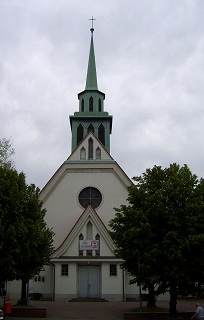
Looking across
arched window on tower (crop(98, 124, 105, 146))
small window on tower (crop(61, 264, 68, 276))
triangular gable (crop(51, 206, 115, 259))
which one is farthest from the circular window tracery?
arched window on tower (crop(98, 124, 105, 146))

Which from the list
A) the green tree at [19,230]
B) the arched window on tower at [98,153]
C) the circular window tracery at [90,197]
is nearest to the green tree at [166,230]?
the green tree at [19,230]

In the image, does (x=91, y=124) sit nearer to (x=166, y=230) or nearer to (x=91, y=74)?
(x=91, y=74)

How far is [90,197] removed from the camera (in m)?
45.3

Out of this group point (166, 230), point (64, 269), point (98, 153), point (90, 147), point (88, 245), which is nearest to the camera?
point (166, 230)

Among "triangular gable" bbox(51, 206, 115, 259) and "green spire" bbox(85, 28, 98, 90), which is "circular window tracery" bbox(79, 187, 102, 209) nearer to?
"triangular gable" bbox(51, 206, 115, 259)

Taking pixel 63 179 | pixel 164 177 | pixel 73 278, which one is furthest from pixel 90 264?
pixel 164 177

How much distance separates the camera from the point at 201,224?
25109 mm

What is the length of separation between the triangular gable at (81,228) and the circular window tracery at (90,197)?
125 inches

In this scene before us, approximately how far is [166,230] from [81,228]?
17540 mm

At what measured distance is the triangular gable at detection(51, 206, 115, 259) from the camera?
4119 centimetres

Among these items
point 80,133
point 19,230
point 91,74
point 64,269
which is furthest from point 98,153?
point 19,230

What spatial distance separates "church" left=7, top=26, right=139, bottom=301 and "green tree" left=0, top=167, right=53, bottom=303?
12.5 metres

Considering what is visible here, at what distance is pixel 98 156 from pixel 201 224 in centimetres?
2392

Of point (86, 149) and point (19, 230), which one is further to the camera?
point (86, 149)
